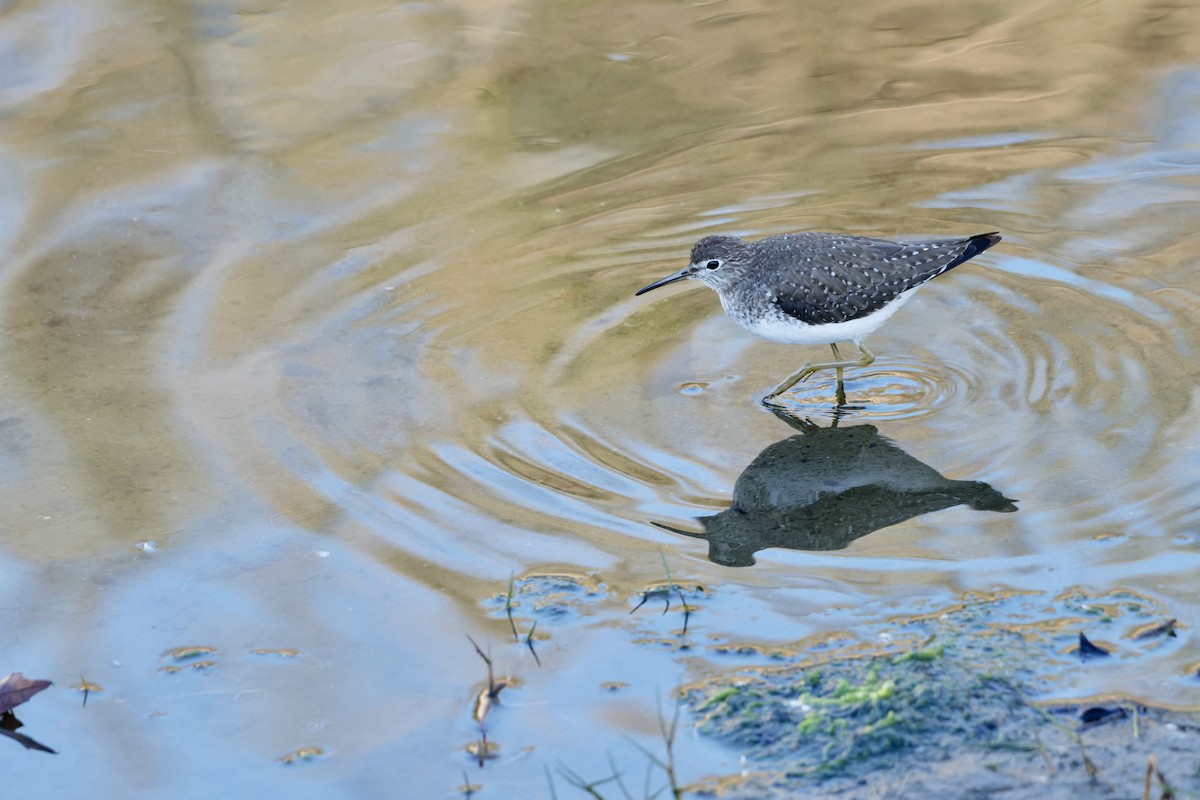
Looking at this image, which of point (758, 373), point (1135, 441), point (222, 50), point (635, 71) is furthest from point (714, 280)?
point (222, 50)

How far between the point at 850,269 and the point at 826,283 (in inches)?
6.1

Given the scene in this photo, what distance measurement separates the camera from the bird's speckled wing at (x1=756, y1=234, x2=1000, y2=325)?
674cm

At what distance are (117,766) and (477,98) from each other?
6.39m

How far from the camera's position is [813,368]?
23.0 ft

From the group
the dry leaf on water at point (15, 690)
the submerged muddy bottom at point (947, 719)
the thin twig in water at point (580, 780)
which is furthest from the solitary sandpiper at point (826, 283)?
the dry leaf on water at point (15, 690)

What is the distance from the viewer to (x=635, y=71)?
10234 millimetres

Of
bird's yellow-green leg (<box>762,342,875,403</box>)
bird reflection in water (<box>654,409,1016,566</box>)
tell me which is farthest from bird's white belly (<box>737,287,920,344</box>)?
bird reflection in water (<box>654,409,1016,566</box>)

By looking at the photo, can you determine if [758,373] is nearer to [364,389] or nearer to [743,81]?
[364,389]

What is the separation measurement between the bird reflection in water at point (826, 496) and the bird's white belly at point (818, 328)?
0.55 m

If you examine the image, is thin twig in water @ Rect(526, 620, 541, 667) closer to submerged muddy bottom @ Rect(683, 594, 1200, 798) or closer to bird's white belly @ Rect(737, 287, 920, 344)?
submerged muddy bottom @ Rect(683, 594, 1200, 798)

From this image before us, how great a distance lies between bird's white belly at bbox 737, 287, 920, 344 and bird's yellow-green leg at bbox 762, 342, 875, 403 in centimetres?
16

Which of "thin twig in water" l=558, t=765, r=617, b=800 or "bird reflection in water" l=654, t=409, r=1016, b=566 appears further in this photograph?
"bird reflection in water" l=654, t=409, r=1016, b=566

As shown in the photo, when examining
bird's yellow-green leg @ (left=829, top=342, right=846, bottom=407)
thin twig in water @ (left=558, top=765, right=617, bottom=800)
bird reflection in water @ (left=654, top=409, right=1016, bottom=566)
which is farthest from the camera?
bird's yellow-green leg @ (left=829, top=342, right=846, bottom=407)

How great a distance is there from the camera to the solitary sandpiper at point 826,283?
22.1 feet
